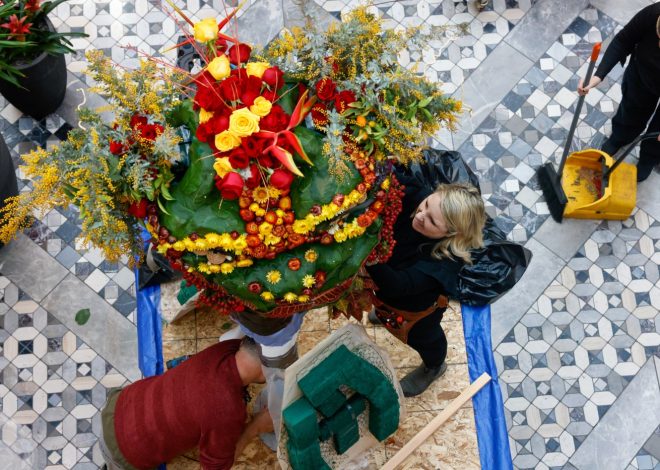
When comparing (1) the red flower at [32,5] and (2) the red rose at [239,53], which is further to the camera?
(1) the red flower at [32,5]

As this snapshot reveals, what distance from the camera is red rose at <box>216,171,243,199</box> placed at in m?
2.18

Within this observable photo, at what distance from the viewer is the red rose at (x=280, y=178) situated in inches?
87.1

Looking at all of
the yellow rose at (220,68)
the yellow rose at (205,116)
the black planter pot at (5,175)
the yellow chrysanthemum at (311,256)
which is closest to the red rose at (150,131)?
the yellow rose at (205,116)

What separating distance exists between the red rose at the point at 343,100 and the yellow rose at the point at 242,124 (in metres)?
0.30

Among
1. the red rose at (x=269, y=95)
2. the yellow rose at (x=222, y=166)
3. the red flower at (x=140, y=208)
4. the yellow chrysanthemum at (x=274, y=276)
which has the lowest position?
the yellow chrysanthemum at (x=274, y=276)

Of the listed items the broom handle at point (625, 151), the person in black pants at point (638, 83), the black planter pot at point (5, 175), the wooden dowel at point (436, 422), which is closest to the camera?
the wooden dowel at point (436, 422)

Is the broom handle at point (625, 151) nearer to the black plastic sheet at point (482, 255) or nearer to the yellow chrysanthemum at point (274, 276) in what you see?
the black plastic sheet at point (482, 255)

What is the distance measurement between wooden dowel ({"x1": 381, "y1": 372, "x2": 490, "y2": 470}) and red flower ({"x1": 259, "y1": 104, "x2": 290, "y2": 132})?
5.93ft

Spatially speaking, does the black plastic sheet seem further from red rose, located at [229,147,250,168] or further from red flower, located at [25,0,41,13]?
red flower, located at [25,0,41,13]

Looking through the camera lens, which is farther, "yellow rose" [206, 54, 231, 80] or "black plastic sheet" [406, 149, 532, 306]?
"black plastic sheet" [406, 149, 532, 306]

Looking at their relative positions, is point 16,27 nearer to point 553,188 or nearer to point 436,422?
point 436,422

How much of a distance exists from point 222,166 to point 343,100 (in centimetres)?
46

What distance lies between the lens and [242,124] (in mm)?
2180

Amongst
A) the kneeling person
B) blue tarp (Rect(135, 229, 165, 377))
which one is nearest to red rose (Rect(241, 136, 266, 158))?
the kneeling person
